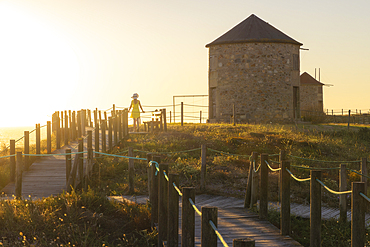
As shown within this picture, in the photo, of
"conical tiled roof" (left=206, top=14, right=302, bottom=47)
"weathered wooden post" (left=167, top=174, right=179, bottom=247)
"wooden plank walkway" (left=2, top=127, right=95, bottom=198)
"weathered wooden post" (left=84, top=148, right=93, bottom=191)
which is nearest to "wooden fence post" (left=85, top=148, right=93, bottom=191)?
"weathered wooden post" (left=84, top=148, right=93, bottom=191)

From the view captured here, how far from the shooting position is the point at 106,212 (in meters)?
7.33

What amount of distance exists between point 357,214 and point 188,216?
1884 mm

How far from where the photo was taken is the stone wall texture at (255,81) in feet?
82.6

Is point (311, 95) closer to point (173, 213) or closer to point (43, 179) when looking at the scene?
point (43, 179)

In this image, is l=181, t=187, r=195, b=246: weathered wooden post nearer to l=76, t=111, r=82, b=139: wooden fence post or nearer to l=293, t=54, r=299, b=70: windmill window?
l=76, t=111, r=82, b=139: wooden fence post

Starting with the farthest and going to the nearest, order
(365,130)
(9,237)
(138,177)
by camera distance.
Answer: (365,130) → (138,177) → (9,237)

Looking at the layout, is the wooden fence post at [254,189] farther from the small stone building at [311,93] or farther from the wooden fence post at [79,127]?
the small stone building at [311,93]

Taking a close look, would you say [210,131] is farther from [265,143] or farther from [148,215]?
[148,215]

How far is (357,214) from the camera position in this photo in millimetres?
4336

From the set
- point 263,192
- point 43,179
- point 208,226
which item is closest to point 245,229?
point 263,192

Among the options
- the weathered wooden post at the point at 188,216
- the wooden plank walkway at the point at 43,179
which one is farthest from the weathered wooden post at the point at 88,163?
the weathered wooden post at the point at 188,216

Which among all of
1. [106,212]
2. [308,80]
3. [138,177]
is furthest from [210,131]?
[308,80]

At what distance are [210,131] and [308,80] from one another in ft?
101

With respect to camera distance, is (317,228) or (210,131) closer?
(317,228)
